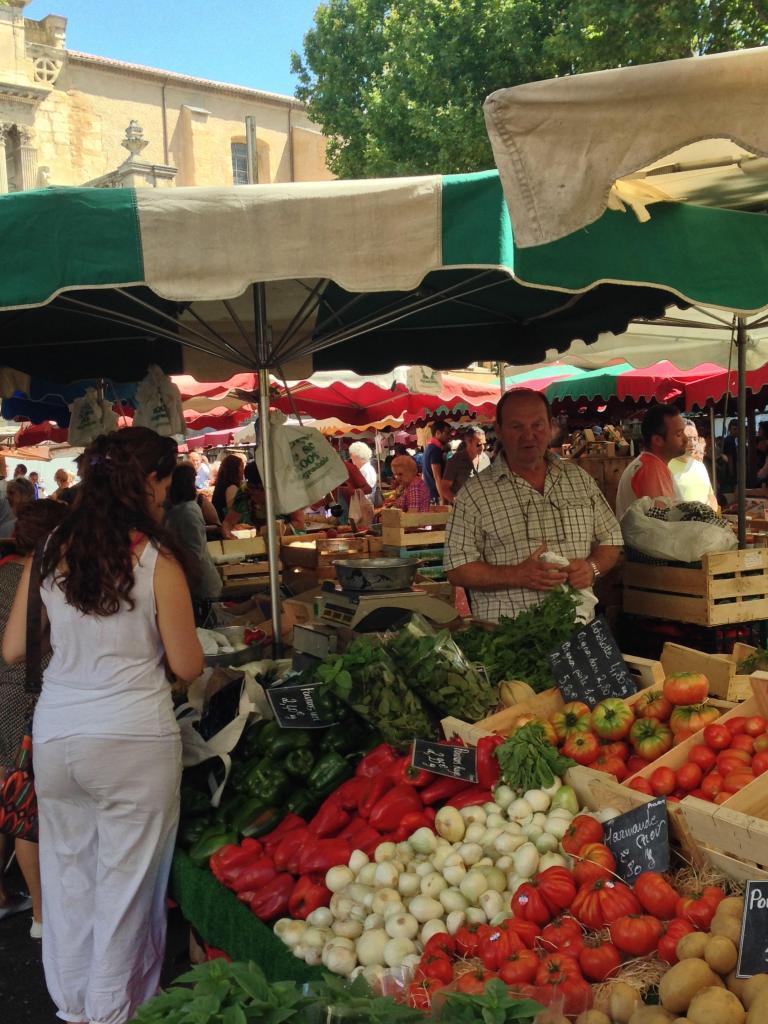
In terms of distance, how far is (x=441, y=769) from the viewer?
272 cm

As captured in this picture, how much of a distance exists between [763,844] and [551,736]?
878 millimetres

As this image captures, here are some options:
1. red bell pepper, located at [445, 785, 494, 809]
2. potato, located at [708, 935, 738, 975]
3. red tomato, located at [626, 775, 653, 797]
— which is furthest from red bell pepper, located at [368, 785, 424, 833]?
potato, located at [708, 935, 738, 975]

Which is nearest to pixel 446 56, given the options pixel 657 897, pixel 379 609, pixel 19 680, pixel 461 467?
pixel 461 467

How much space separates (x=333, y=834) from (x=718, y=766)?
1217mm

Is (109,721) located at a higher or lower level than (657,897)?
higher

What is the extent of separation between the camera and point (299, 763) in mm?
3170

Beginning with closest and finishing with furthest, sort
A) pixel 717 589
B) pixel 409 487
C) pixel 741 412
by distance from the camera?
pixel 717 589 → pixel 741 412 → pixel 409 487

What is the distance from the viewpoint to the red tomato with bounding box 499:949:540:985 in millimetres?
1884

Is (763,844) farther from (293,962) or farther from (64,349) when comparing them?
(64,349)

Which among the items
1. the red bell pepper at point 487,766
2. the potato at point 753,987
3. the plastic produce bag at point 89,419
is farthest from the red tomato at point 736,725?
the plastic produce bag at point 89,419

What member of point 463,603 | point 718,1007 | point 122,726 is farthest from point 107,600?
point 463,603

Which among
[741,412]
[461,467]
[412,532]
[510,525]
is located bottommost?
[412,532]

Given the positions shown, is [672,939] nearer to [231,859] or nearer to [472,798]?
[472,798]

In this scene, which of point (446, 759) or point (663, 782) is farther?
point (446, 759)
